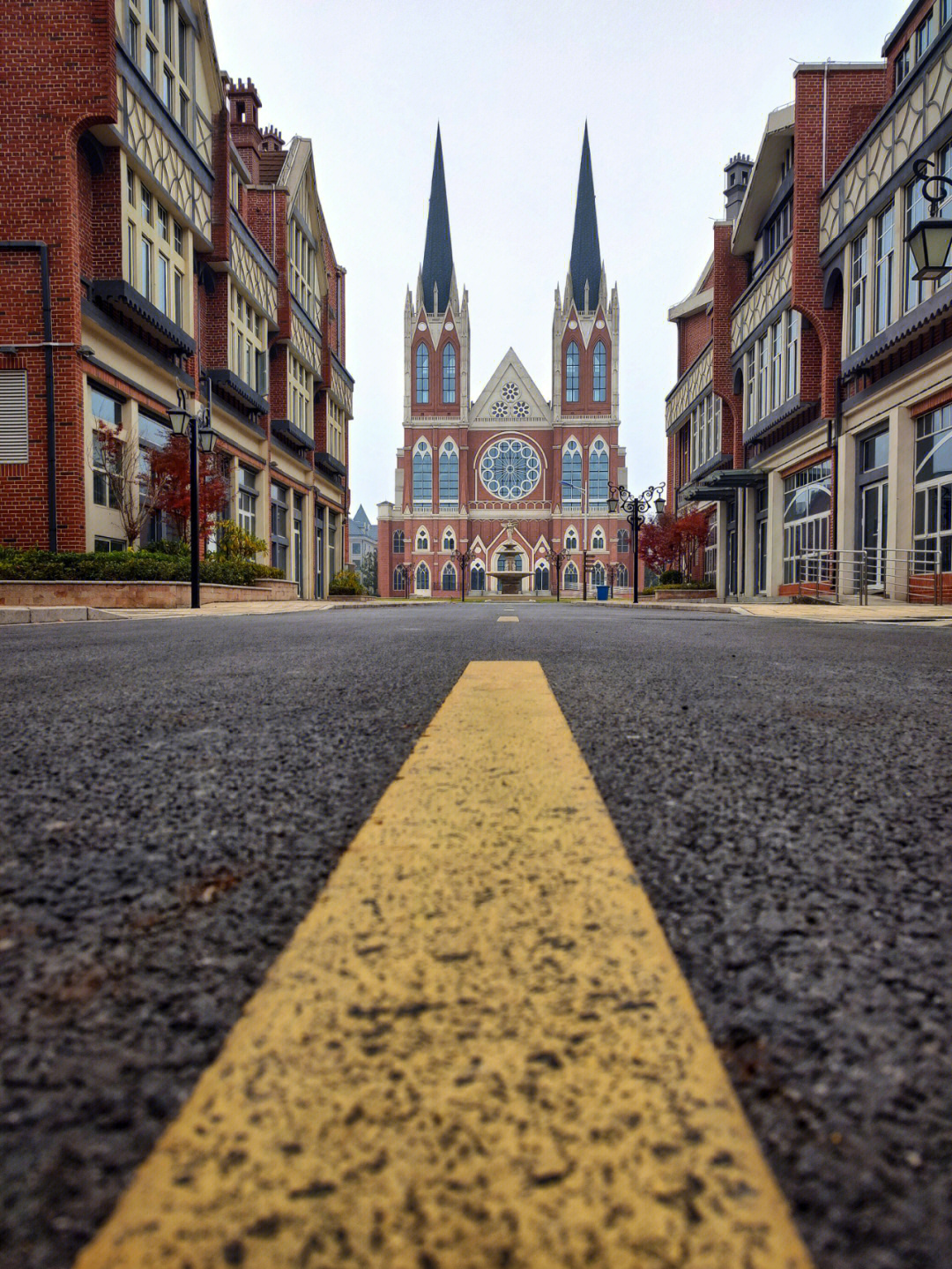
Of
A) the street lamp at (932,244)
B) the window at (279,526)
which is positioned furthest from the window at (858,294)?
the window at (279,526)

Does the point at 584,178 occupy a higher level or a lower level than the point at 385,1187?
higher

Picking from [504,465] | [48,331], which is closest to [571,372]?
[504,465]

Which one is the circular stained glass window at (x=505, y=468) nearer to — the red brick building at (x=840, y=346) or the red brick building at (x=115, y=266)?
the red brick building at (x=840, y=346)

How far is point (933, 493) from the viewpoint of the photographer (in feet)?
46.3

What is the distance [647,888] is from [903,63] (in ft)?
72.7

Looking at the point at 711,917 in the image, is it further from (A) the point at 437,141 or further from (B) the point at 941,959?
(A) the point at 437,141

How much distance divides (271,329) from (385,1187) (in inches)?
1107

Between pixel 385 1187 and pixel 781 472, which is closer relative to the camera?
pixel 385 1187

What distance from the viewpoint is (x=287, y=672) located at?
3264 mm

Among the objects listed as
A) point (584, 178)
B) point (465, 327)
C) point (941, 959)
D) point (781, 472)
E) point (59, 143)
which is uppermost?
point (584, 178)

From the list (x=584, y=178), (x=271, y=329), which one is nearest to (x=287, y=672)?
(x=271, y=329)

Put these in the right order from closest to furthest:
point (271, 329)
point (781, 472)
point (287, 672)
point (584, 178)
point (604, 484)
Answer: point (287, 672), point (781, 472), point (271, 329), point (604, 484), point (584, 178)

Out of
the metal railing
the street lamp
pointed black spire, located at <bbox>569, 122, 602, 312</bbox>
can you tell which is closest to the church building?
pointed black spire, located at <bbox>569, 122, 602, 312</bbox>

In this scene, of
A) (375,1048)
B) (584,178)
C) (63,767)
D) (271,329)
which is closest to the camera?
(375,1048)
